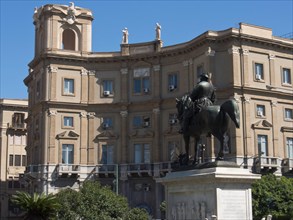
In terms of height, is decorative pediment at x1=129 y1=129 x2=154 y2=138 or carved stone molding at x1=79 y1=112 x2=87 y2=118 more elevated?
carved stone molding at x1=79 y1=112 x2=87 y2=118

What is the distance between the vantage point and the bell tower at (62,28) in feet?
219

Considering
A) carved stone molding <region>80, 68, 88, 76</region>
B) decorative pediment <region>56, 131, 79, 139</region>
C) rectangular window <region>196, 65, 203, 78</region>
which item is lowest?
decorative pediment <region>56, 131, 79, 139</region>

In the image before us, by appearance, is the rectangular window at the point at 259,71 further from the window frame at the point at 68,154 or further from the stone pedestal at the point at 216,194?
the stone pedestal at the point at 216,194

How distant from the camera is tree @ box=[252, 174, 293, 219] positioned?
45.9 metres

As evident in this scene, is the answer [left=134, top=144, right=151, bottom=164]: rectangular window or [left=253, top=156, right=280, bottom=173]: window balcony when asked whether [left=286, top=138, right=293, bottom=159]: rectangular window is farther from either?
[left=134, top=144, right=151, bottom=164]: rectangular window

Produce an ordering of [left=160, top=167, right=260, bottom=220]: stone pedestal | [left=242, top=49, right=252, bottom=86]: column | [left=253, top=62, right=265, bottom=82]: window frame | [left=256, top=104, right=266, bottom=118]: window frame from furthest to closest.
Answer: [left=253, top=62, right=265, bottom=82]: window frame, [left=256, top=104, right=266, bottom=118]: window frame, [left=242, top=49, right=252, bottom=86]: column, [left=160, top=167, right=260, bottom=220]: stone pedestal

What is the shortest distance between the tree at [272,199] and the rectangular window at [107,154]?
21.8m

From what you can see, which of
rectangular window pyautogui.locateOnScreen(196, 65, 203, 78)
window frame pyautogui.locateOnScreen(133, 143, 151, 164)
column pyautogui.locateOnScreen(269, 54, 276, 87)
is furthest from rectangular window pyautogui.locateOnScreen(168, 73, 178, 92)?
column pyautogui.locateOnScreen(269, 54, 276, 87)

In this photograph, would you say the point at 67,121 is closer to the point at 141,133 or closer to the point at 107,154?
the point at 107,154

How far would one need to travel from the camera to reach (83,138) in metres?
64.8

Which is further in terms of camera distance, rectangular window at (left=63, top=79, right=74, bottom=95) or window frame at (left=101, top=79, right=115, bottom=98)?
window frame at (left=101, top=79, right=115, bottom=98)

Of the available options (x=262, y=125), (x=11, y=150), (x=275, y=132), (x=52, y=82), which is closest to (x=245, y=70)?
(x=262, y=125)

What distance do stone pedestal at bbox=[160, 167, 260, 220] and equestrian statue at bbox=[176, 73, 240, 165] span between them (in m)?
1.03

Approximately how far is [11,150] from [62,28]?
2789 cm
